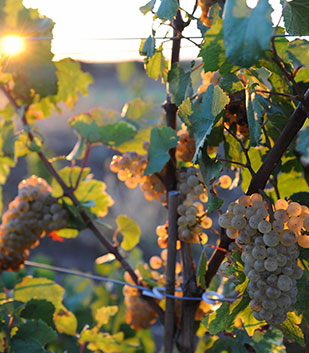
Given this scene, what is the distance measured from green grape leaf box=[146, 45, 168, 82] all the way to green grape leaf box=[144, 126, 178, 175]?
3.4 inches

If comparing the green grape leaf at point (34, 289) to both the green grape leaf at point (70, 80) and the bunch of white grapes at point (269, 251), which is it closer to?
the green grape leaf at point (70, 80)

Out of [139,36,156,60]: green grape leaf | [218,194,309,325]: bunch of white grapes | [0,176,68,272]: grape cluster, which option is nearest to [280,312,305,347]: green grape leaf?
[218,194,309,325]: bunch of white grapes

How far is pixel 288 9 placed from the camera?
0.54m

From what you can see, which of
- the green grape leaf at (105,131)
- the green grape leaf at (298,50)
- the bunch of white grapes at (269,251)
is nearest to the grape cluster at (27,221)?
the green grape leaf at (105,131)

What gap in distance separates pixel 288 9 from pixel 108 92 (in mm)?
9351

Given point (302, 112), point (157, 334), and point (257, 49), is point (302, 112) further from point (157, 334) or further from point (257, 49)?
point (157, 334)

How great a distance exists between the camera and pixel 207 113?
1.98 ft

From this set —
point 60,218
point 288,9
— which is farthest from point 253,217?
point 60,218

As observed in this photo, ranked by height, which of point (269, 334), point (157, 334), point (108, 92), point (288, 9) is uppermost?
point (288, 9)

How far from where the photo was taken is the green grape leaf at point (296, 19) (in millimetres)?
535

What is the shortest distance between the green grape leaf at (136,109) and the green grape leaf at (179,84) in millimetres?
268

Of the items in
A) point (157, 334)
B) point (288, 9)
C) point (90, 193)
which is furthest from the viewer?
point (157, 334)

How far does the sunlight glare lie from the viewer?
3.02 ft

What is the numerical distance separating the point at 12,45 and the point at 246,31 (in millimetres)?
662
